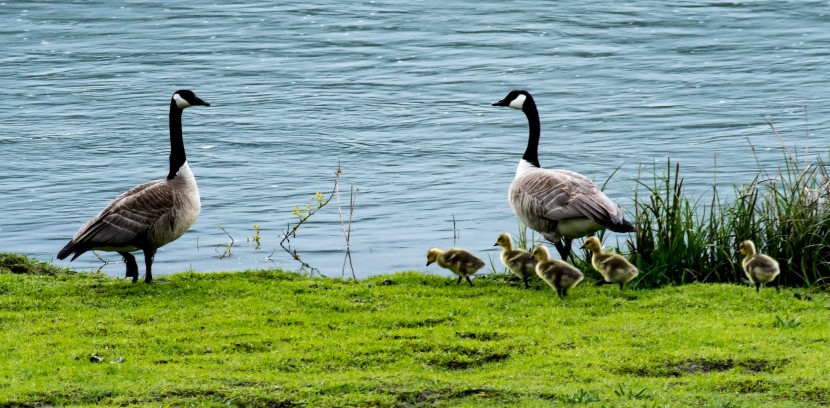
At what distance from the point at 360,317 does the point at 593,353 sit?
2438 mm

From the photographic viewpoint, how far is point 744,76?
31969mm

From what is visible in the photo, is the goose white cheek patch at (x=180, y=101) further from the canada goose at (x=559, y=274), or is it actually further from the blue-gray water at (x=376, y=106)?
the canada goose at (x=559, y=274)

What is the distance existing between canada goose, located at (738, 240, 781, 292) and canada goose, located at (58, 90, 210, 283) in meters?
5.95

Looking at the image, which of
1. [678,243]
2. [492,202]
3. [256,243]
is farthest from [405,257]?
[678,243]

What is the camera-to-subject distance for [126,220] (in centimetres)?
1316

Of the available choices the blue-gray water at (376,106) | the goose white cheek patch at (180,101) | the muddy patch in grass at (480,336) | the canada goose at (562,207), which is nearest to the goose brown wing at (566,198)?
the canada goose at (562,207)

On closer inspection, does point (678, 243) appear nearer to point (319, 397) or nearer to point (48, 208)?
point (319, 397)

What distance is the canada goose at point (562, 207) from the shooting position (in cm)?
1319

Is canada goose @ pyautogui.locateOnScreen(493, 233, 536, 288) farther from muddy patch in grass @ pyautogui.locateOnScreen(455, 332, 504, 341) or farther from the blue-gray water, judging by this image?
the blue-gray water

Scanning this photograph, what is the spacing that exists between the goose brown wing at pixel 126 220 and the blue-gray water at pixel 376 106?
13.0 ft

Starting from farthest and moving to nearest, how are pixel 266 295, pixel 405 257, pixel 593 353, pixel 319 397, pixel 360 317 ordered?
pixel 405 257
pixel 266 295
pixel 360 317
pixel 593 353
pixel 319 397

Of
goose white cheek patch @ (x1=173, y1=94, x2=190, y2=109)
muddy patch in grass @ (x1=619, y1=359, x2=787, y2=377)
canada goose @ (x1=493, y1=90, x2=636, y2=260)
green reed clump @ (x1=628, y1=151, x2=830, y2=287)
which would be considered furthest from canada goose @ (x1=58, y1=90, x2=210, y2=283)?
muddy patch in grass @ (x1=619, y1=359, x2=787, y2=377)

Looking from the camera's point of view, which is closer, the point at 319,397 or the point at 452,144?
the point at 319,397

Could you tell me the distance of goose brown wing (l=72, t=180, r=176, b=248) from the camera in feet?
42.6
